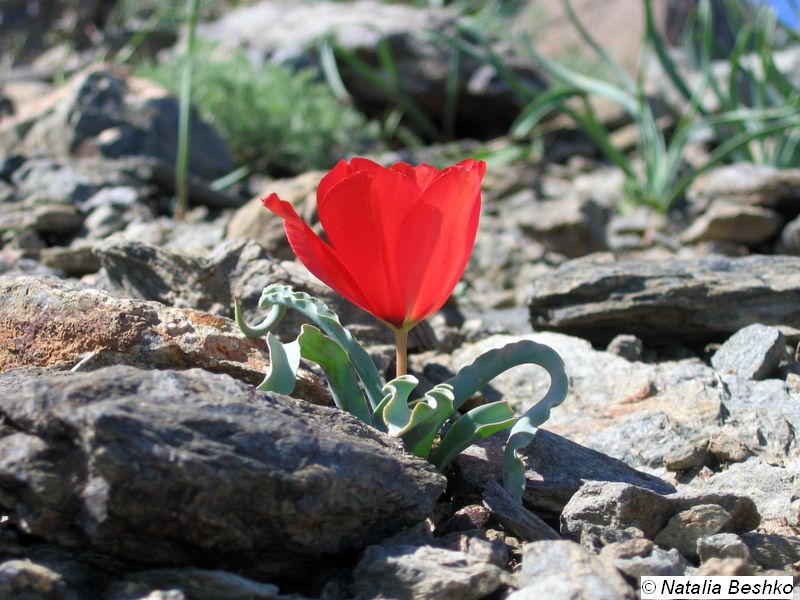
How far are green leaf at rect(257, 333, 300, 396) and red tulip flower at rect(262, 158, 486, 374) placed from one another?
0.55 feet

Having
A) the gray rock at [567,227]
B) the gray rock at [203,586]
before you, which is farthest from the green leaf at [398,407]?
the gray rock at [567,227]

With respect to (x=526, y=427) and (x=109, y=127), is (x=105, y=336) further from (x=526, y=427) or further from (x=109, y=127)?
(x=109, y=127)

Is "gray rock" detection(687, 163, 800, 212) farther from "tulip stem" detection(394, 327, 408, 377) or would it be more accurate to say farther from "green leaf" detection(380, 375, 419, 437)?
"green leaf" detection(380, 375, 419, 437)

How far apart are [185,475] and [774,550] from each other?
975 mm

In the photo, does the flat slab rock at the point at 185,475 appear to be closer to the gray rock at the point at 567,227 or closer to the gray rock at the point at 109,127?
the gray rock at the point at 567,227

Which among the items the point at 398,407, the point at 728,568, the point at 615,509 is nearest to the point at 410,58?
the point at 398,407

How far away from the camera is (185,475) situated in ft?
4.11

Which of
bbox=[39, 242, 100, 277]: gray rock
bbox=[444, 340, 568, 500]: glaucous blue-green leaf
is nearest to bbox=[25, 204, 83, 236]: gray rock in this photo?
bbox=[39, 242, 100, 277]: gray rock

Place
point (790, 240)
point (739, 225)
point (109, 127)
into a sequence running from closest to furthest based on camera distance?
1. point (790, 240)
2. point (739, 225)
3. point (109, 127)

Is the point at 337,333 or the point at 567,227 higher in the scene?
the point at 337,333

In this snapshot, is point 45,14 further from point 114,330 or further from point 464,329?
point 114,330

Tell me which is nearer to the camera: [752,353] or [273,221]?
[752,353]

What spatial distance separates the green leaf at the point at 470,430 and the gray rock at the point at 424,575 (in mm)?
294

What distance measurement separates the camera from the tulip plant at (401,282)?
1.61 m
